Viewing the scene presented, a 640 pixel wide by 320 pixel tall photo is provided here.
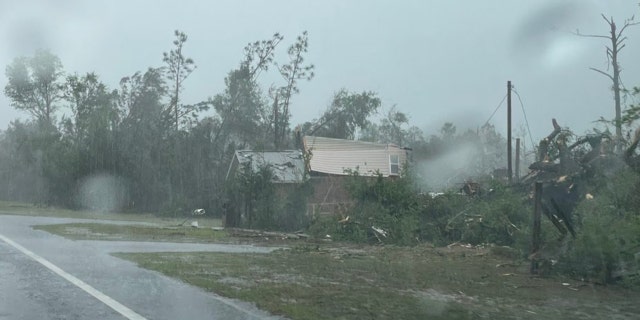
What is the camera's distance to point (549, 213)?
16.8m

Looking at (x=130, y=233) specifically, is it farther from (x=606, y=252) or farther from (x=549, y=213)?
(x=606, y=252)

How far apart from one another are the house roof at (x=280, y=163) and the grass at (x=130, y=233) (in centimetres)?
685

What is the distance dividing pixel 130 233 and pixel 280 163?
58.0ft

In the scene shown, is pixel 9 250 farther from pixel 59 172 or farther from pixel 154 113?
pixel 154 113

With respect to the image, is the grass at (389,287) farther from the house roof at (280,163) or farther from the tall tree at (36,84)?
the tall tree at (36,84)

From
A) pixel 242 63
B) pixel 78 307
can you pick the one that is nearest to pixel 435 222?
pixel 78 307

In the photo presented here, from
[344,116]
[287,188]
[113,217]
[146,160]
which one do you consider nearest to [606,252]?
[287,188]

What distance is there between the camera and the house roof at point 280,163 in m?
35.2

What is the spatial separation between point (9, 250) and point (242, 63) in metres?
49.9

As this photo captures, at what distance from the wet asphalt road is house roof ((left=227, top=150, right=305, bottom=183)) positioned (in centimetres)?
1778

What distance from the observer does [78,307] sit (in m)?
9.66

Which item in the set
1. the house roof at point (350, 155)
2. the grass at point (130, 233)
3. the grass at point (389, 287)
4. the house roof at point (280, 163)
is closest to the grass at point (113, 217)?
the house roof at point (280, 163)

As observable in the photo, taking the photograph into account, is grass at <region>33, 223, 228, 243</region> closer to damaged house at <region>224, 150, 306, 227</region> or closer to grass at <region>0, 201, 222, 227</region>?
damaged house at <region>224, 150, 306, 227</region>

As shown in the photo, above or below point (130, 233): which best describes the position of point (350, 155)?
above
